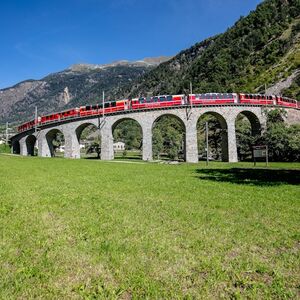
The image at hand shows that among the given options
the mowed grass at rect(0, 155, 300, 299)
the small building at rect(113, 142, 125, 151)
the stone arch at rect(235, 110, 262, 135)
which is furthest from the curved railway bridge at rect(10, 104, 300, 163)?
the small building at rect(113, 142, 125, 151)

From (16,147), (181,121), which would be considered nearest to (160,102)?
(181,121)

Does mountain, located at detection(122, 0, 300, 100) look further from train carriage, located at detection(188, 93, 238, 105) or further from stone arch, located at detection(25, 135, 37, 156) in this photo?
stone arch, located at detection(25, 135, 37, 156)

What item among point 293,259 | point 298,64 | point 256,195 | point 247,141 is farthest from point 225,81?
point 293,259

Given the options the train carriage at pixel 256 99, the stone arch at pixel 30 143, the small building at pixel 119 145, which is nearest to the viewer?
the train carriage at pixel 256 99

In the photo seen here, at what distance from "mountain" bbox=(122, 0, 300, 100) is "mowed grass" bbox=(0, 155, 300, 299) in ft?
270

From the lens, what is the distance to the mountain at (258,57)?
9175 centimetres

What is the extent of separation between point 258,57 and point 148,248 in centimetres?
12072

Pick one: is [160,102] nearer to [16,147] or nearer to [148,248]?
[16,147]

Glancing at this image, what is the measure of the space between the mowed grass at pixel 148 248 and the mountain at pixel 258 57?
82.2 metres

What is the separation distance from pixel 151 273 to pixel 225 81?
110 metres

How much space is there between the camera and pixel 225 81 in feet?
355

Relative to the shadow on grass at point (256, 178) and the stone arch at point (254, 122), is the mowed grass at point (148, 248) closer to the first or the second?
the shadow on grass at point (256, 178)

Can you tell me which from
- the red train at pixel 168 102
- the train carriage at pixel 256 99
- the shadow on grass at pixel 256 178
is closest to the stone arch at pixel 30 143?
the red train at pixel 168 102

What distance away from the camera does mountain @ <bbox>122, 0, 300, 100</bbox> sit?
301ft
